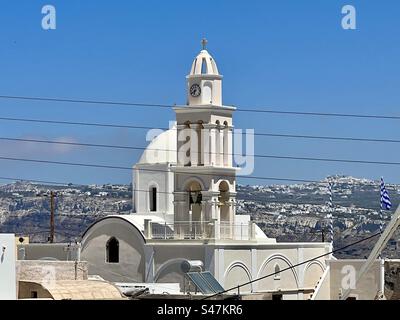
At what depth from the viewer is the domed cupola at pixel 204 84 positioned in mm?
68625

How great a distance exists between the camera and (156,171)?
249 ft

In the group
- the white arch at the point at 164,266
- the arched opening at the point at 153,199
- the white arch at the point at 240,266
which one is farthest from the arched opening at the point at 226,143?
the arched opening at the point at 153,199

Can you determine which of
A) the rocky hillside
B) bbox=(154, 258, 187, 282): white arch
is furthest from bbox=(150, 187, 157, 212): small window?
the rocky hillside

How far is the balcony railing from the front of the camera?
68188 millimetres

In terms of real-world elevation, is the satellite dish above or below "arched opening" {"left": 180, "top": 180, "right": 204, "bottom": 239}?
below

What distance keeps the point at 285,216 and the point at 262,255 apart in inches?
2114

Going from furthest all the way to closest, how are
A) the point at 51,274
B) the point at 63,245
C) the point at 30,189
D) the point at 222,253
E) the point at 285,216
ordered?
1. the point at 30,189
2. the point at 285,216
3. the point at 63,245
4. the point at 222,253
5. the point at 51,274

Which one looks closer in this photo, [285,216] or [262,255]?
[262,255]

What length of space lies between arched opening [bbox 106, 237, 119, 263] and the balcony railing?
7.23ft

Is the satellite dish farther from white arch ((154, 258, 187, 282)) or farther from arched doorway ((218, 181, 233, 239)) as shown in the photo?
arched doorway ((218, 181, 233, 239))

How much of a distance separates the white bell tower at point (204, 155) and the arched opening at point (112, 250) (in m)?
4.04
